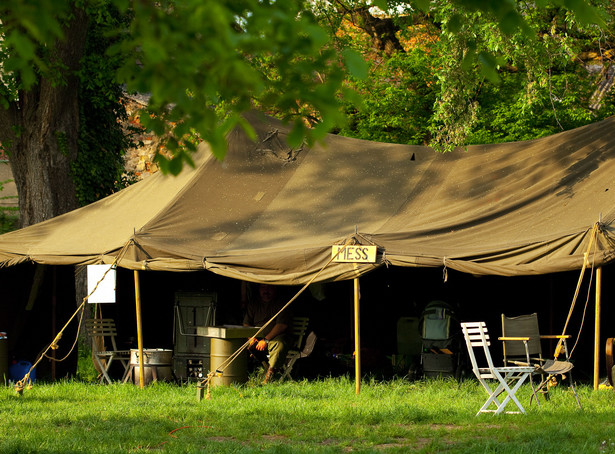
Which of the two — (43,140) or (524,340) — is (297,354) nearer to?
Result: (524,340)

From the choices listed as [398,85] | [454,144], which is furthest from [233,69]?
[398,85]

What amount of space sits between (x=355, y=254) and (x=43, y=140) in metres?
7.46

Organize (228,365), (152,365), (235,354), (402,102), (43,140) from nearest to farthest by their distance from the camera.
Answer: (235,354) → (228,365) → (152,365) → (43,140) → (402,102)

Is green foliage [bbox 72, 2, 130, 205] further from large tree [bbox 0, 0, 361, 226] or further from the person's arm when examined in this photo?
large tree [bbox 0, 0, 361, 226]

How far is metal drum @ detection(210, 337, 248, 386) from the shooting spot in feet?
34.4

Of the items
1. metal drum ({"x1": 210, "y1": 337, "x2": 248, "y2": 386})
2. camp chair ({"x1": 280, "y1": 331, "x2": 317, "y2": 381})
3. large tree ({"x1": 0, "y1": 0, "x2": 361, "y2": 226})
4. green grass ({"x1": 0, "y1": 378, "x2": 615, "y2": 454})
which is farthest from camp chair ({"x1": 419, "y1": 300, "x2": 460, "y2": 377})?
large tree ({"x1": 0, "y1": 0, "x2": 361, "y2": 226})

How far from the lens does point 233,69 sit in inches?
125

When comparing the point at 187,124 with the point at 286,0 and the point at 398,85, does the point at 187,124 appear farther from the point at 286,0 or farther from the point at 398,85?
the point at 398,85

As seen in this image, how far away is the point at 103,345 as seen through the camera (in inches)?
478

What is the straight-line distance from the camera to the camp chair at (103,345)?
11664 millimetres

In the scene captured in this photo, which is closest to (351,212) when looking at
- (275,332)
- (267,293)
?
(267,293)

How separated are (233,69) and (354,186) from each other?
8.84 metres

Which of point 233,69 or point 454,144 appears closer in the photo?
point 233,69

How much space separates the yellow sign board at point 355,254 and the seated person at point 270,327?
83.4 inches
